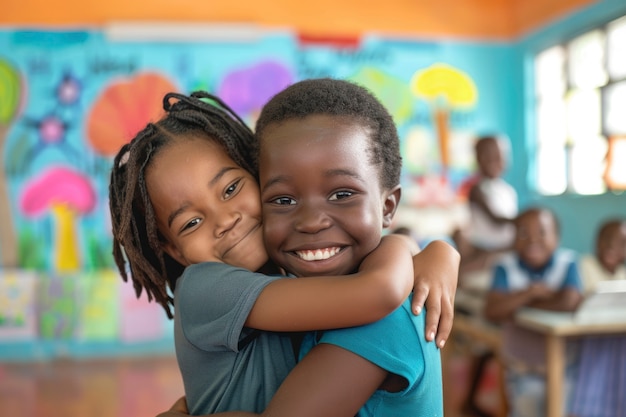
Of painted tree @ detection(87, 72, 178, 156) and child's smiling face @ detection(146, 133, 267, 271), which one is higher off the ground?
painted tree @ detection(87, 72, 178, 156)

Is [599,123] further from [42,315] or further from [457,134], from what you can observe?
[42,315]

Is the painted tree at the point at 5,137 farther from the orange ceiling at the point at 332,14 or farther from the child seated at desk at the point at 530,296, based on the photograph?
the child seated at desk at the point at 530,296

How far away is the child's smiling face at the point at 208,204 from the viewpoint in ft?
3.18

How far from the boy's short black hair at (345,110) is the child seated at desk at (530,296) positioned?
2.01 m

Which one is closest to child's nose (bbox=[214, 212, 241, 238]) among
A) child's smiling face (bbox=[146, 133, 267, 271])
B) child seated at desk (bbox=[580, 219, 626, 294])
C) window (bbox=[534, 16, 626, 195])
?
child's smiling face (bbox=[146, 133, 267, 271])

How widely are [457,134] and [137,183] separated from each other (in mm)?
6129

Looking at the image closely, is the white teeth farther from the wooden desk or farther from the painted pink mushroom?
the painted pink mushroom

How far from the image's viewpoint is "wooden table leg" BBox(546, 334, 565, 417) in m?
2.54

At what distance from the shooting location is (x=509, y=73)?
277 inches

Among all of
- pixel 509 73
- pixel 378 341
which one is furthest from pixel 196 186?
pixel 509 73

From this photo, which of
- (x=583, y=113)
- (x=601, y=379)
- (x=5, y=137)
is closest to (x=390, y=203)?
(x=601, y=379)

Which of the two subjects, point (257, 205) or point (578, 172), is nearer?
point (257, 205)

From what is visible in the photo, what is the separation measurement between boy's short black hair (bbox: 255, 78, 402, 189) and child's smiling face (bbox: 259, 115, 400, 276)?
0.01 metres

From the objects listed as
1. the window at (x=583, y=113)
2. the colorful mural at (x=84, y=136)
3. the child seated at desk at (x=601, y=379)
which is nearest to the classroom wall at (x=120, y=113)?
the colorful mural at (x=84, y=136)
